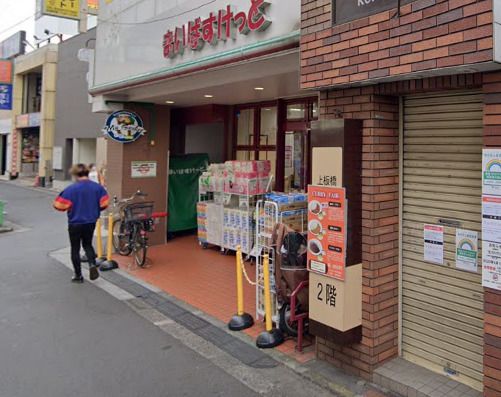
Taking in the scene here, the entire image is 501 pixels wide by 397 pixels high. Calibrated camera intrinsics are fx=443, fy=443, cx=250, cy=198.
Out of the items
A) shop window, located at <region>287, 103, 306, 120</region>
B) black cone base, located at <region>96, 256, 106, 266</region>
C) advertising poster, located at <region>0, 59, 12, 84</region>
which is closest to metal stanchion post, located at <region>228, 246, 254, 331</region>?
black cone base, located at <region>96, 256, 106, 266</region>

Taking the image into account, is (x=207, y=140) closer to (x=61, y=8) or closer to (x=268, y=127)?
(x=268, y=127)

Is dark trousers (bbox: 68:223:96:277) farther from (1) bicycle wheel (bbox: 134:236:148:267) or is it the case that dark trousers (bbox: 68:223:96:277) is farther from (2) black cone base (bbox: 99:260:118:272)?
(1) bicycle wheel (bbox: 134:236:148:267)

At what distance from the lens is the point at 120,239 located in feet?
29.9

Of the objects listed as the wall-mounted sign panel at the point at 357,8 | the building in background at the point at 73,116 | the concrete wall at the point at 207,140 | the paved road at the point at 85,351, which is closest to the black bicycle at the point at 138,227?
the paved road at the point at 85,351

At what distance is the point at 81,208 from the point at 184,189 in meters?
3.81

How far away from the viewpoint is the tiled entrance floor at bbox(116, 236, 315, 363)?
5.89 m

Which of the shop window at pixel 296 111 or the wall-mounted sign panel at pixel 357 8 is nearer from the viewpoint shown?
the wall-mounted sign panel at pixel 357 8

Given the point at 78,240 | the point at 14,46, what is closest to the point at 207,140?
the point at 78,240

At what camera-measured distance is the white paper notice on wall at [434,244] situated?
3.91 metres

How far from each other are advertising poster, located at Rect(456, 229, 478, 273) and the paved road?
2.21 metres

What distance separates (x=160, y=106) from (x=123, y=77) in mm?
1258

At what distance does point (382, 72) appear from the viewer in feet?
12.0

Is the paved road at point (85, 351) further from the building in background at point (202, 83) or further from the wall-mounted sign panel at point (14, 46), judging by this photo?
the wall-mounted sign panel at point (14, 46)

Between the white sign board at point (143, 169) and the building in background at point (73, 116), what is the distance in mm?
12234
